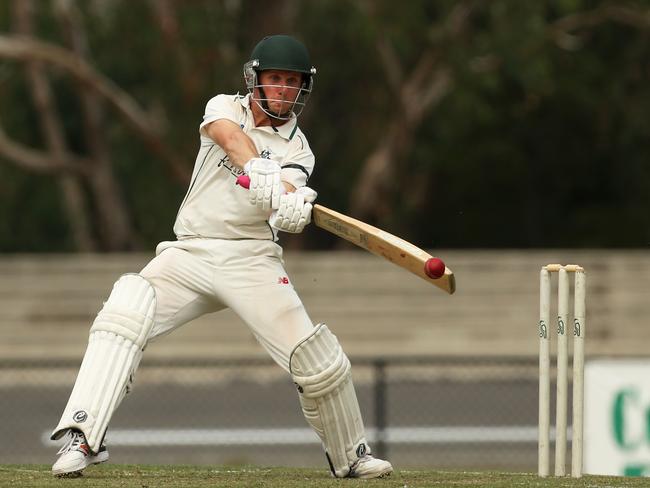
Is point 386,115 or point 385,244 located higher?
point 386,115

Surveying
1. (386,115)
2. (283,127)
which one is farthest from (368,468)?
(386,115)

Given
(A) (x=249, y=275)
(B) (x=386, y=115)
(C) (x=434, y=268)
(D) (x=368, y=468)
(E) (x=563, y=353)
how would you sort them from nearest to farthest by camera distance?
(C) (x=434, y=268) < (E) (x=563, y=353) < (A) (x=249, y=275) < (D) (x=368, y=468) < (B) (x=386, y=115)

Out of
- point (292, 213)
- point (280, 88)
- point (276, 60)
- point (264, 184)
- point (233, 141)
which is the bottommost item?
point (292, 213)

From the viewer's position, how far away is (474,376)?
13.6 meters

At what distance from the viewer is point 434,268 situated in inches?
192

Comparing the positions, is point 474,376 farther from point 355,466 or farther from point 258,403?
point 355,466

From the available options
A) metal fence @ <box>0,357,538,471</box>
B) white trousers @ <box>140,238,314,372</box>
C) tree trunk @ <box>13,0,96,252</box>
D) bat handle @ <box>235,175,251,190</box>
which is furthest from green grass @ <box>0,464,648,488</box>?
tree trunk @ <box>13,0,96,252</box>

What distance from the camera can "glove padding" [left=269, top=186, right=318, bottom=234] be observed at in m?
5.08

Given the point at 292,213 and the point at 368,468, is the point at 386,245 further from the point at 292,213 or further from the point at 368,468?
the point at 368,468

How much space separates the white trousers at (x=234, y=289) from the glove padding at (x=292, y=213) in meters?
0.30

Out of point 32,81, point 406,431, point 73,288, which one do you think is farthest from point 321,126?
point 406,431

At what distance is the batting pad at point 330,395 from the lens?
5312 millimetres

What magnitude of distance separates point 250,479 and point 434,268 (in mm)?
1087

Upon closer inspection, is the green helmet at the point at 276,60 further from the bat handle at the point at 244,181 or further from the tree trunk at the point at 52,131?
the tree trunk at the point at 52,131
